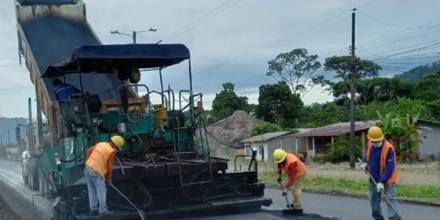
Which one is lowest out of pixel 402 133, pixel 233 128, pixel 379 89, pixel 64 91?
pixel 402 133

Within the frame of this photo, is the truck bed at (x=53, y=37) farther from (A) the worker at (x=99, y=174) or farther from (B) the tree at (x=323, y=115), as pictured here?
(B) the tree at (x=323, y=115)

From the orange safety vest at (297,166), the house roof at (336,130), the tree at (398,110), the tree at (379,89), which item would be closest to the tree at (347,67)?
the tree at (379,89)

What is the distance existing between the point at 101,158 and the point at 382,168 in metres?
3.74

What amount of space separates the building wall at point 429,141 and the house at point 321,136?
3.65m

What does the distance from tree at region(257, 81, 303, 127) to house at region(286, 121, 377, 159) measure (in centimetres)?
1064

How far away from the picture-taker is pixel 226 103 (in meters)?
71.8

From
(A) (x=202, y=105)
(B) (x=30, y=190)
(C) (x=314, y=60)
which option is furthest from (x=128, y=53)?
(C) (x=314, y=60)

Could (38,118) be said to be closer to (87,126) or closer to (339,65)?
(87,126)

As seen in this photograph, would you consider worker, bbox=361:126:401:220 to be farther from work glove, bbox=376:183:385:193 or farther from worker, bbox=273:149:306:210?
worker, bbox=273:149:306:210

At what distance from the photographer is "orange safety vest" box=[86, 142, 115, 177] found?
333 inches

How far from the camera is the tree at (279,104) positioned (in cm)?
6250

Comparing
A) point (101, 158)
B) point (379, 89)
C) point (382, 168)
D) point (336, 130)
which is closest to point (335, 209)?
point (382, 168)

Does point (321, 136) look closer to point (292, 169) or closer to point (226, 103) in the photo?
point (226, 103)

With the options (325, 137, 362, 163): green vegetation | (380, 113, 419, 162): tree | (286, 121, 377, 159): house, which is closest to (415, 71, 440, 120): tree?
(286, 121, 377, 159): house
